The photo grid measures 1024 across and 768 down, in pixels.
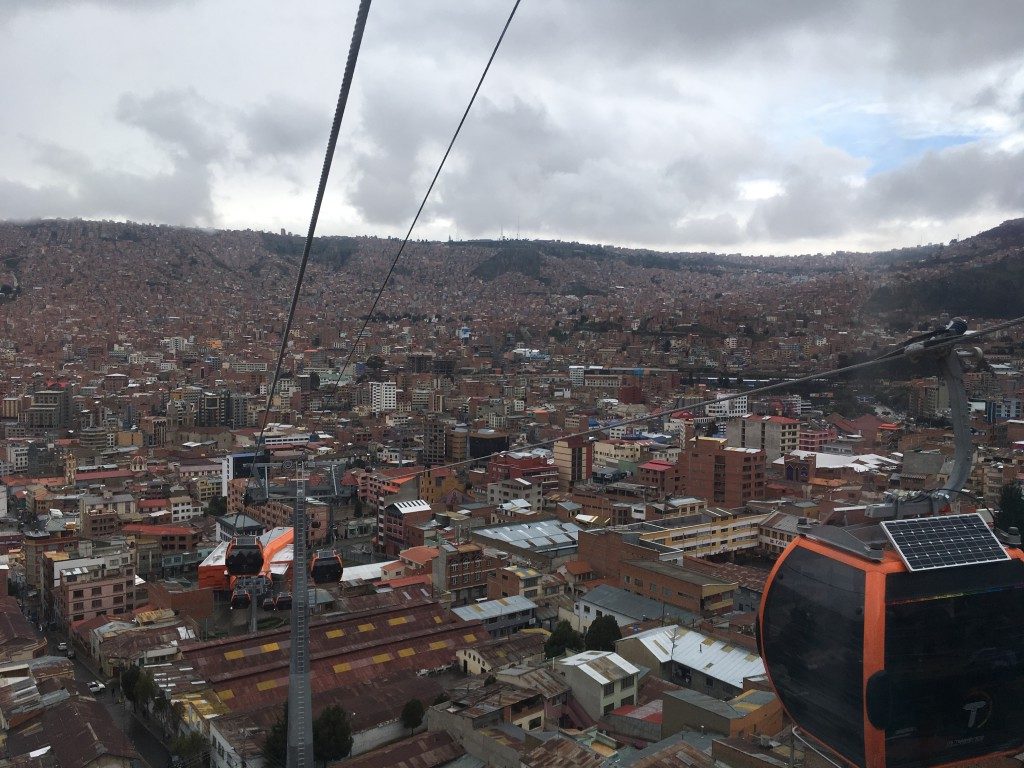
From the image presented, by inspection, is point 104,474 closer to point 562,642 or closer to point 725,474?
point 725,474

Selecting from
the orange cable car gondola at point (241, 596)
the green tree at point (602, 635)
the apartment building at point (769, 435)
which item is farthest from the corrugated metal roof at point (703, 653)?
the apartment building at point (769, 435)

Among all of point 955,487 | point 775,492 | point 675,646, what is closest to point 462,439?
point 775,492

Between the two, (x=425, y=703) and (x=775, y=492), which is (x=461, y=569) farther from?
(x=775, y=492)

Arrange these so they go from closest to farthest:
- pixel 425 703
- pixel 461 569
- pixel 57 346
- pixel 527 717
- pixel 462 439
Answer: pixel 527 717 < pixel 425 703 < pixel 461 569 < pixel 462 439 < pixel 57 346

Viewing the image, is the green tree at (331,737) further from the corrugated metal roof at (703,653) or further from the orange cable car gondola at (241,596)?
the orange cable car gondola at (241,596)

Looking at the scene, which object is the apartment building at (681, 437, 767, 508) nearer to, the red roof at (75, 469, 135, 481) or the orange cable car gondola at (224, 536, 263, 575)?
the orange cable car gondola at (224, 536, 263, 575)

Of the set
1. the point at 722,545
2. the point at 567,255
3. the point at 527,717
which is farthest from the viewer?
the point at 567,255
